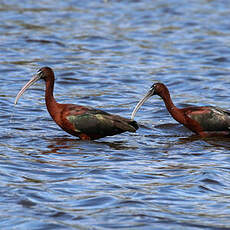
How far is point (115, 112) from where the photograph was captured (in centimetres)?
1284

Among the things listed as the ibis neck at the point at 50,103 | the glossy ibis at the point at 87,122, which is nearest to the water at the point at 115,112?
the glossy ibis at the point at 87,122

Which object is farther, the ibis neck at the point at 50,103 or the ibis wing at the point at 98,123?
the ibis neck at the point at 50,103

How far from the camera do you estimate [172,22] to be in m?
22.4

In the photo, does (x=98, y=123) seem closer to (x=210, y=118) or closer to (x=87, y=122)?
(x=87, y=122)

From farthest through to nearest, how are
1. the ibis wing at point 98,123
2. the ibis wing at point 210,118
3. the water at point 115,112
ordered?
the ibis wing at point 210,118 → the ibis wing at point 98,123 → the water at point 115,112

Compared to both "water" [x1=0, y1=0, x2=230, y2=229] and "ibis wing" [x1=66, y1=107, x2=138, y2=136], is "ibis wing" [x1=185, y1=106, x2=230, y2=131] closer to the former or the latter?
"water" [x1=0, y1=0, x2=230, y2=229]

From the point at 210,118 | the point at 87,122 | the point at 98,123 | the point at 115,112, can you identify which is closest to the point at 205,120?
the point at 210,118

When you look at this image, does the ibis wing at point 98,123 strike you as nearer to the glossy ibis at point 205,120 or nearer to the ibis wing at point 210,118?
the glossy ibis at point 205,120

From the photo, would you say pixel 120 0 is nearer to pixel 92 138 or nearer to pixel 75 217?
pixel 92 138

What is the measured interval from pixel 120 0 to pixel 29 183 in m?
18.0

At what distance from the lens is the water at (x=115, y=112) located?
726cm

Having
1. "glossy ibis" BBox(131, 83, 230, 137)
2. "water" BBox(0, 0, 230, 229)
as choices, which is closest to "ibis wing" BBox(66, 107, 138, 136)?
"water" BBox(0, 0, 230, 229)

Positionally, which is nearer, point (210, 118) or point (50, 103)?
point (50, 103)

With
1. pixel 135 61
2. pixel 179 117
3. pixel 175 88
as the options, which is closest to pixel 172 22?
pixel 135 61
